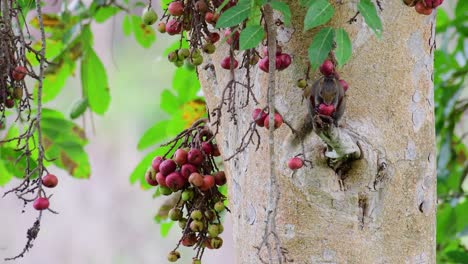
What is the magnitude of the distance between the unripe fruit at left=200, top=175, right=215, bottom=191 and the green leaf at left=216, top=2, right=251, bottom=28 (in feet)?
0.80

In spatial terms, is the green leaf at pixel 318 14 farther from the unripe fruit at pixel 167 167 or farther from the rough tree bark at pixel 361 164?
the unripe fruit at pixel 167 167

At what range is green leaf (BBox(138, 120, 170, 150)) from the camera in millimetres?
1832

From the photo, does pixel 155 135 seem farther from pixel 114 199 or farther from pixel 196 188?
pixel 114 199

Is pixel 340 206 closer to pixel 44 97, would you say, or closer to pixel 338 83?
pixel 338 83

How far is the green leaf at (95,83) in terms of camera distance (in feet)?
6.00

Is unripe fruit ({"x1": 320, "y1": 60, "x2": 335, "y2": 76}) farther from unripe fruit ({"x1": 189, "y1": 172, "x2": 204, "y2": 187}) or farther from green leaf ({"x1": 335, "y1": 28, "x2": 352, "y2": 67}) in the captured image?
unripe fruit ({"x1": 189, "y1": 172, "x2": 204, "y2": 187})

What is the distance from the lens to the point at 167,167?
106 cm

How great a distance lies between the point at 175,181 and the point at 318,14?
1.02ft

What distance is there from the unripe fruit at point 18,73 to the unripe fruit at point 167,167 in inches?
8.5

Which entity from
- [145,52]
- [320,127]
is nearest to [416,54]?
[320,127]

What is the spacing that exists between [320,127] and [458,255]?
32.8 inches

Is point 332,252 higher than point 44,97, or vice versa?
point 44,97

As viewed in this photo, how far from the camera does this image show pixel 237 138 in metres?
1.08

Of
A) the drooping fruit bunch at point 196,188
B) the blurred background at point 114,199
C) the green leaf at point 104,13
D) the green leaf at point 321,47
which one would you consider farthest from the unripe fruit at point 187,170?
the blurred background at point 114,199
